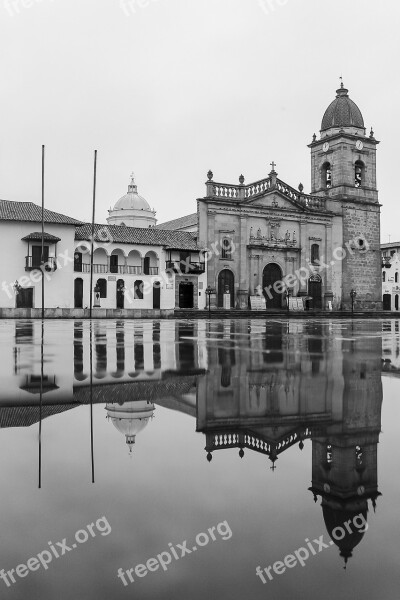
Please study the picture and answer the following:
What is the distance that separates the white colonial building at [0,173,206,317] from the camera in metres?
41.4

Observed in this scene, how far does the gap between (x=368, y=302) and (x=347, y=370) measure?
50.4 metres

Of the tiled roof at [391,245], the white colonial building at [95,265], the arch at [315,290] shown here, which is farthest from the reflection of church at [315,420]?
the tiled roof at [391,245]

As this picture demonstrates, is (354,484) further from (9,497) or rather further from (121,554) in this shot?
(9,497)

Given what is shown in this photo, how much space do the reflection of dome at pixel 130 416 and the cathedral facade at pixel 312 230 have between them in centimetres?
4321

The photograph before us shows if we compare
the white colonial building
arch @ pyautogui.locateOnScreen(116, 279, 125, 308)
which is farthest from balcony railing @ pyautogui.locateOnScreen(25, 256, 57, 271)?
arch @ pyautogui.locateOnScreen(116, 279, 125, 308)

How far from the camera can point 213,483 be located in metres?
1.94

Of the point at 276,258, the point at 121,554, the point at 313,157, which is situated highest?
the point at 313,157

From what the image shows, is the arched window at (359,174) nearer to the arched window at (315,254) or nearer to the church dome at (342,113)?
the church dome at (342,113)

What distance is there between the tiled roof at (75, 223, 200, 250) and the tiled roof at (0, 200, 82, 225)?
1792 millimetres

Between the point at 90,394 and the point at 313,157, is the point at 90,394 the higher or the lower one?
the lower one

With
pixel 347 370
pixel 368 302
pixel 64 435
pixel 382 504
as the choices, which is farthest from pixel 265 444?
pixel 368 302

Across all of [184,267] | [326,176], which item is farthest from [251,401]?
[326,176]

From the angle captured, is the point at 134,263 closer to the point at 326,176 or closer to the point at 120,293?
the point at 120,293

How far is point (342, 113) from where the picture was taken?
5206cm
